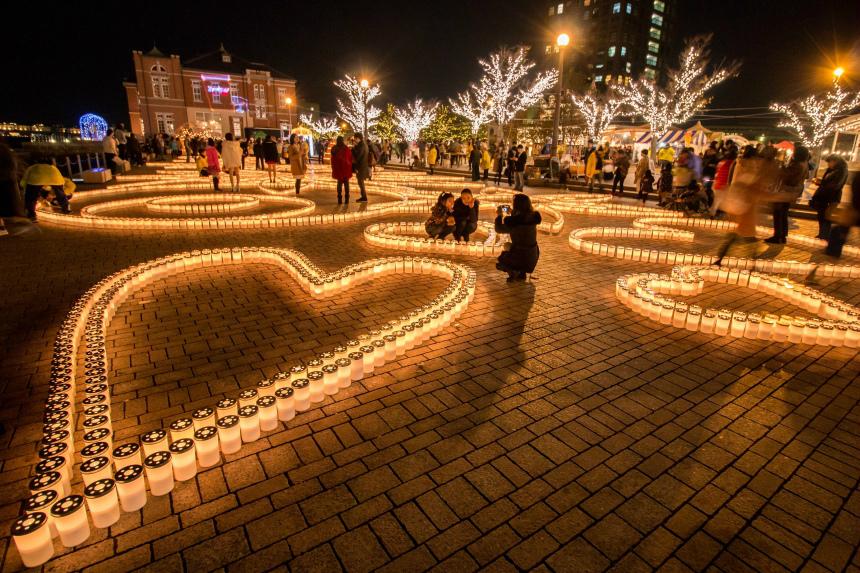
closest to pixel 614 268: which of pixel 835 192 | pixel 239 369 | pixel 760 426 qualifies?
pixel 760 426

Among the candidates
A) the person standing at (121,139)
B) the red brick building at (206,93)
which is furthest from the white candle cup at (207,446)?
the red brick building at (206,93)

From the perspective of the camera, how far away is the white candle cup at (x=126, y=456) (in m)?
3.06

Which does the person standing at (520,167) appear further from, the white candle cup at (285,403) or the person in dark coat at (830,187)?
the white candle cup at (285,403)

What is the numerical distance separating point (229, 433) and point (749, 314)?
6.16 meters

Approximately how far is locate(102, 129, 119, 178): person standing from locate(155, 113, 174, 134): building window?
4685 centimetres

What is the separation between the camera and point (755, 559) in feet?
9.03

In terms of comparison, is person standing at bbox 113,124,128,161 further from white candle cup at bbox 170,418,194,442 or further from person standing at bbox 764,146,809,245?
person standing at bbox 764,146,809,245

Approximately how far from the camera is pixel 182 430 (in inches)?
133

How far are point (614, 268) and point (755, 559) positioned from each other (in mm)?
6647

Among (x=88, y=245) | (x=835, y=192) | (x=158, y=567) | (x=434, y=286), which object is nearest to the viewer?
(x=158, y=567)

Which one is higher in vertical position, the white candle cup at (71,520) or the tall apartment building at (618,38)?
the tall apartment building at (618,38)

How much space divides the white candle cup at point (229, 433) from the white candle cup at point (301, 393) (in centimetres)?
58

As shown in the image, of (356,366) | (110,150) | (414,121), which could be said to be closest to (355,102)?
(414,121)

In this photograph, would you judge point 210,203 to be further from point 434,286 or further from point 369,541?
point 369,541
